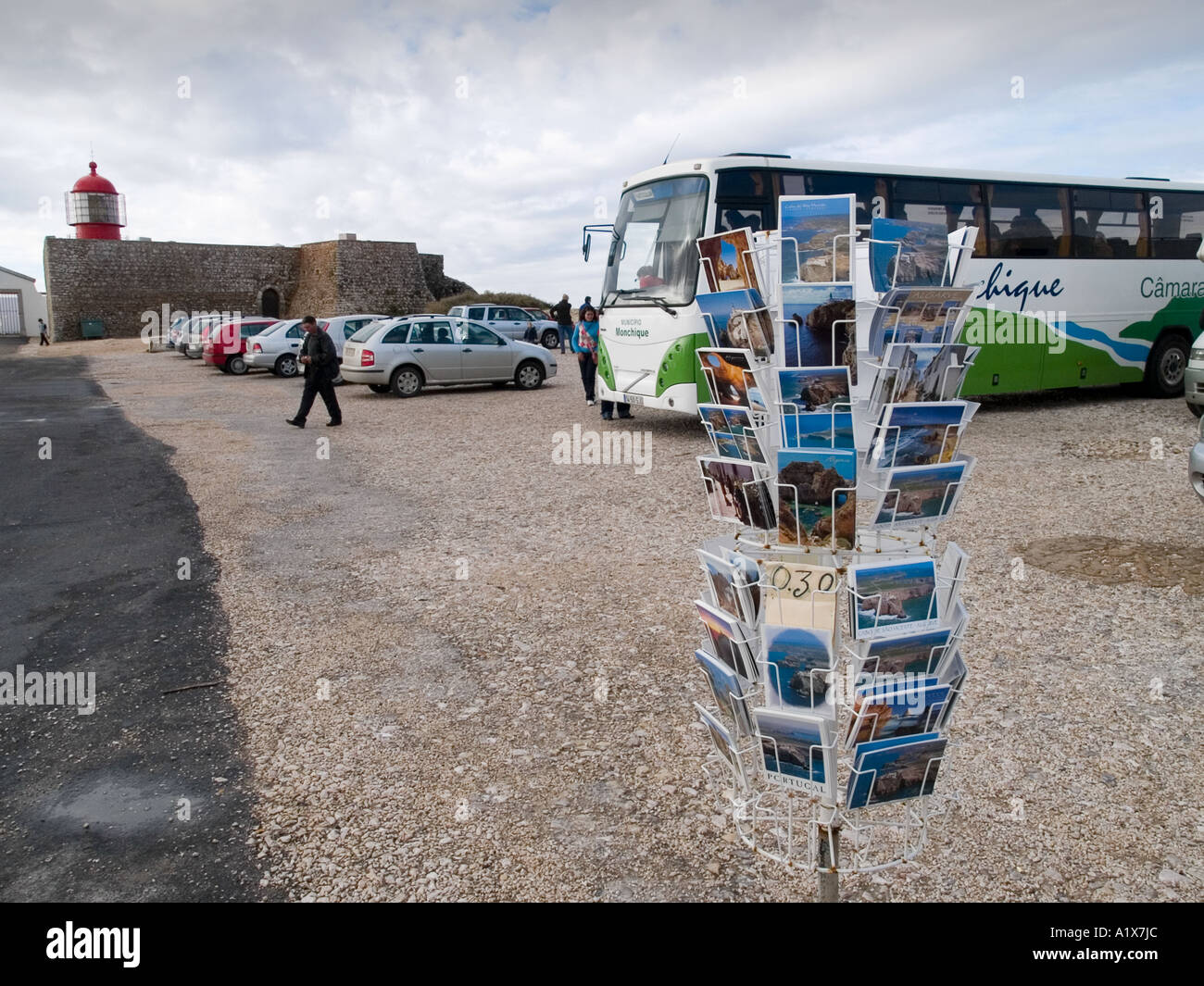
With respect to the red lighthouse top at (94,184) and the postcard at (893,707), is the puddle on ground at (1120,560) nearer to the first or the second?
the postcard at (893,707)

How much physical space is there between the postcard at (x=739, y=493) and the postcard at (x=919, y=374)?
0.42 m

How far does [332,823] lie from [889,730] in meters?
2.06

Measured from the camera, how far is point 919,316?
270cm

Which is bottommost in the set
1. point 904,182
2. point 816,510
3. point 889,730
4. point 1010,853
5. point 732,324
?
point 1010,853

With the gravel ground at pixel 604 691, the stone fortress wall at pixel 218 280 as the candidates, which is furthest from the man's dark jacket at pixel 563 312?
the stone fortress wall at pixel 218 280

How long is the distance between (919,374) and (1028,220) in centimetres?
1297

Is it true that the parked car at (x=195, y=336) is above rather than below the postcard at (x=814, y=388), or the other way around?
above

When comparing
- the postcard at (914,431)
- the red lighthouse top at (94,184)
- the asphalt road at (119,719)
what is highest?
the red lighthouse top at (94,184)

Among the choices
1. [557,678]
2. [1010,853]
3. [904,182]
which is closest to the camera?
[1010,853]

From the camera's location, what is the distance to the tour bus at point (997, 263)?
11.8m
